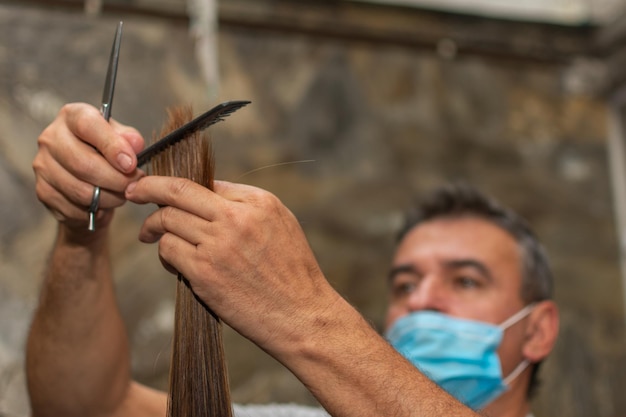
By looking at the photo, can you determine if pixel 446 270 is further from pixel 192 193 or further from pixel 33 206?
pixel 33 206

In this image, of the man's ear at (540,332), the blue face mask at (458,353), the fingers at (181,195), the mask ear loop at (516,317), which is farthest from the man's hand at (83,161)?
the man's ear at (540,332)

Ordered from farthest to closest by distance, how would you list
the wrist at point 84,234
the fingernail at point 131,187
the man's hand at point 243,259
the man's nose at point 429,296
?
the man's nose at point 429,296
the wrist at point 84,234
the fingernail at point 131,187
the man's hand at point 243,259

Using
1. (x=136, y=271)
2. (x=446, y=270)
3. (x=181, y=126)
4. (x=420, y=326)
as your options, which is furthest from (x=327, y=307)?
(x=136, y=271)

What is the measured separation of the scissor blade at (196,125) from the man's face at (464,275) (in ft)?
3.57

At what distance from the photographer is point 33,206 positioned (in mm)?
3121

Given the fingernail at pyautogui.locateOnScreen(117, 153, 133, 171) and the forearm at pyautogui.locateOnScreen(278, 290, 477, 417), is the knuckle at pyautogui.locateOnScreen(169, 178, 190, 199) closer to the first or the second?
the fingernail at pyautogui.locateOnScreen(117, 153, 133, 171)

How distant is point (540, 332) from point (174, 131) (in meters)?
1.47

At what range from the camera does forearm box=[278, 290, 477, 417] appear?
1135 mm

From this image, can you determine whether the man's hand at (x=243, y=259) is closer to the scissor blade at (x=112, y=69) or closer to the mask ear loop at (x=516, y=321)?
the scissor blade at (x=112, y=69)

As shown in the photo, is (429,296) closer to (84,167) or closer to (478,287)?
(478,287)

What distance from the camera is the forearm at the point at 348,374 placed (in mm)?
1135

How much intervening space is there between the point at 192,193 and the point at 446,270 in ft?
4.04

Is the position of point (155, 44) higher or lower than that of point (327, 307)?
higher

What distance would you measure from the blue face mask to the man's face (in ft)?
0.17
